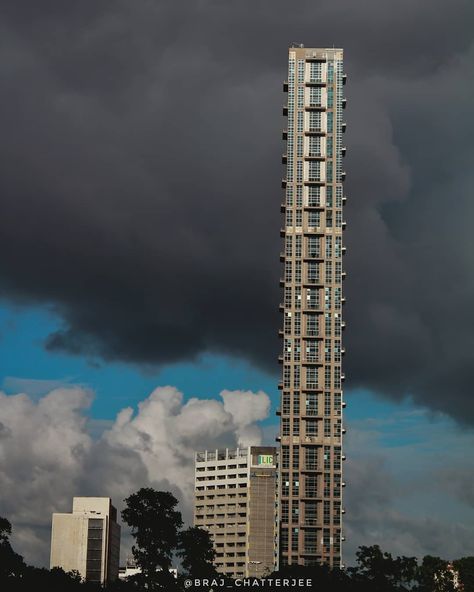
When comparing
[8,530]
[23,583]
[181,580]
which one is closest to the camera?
[23,583]

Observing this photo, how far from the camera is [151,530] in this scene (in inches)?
7490

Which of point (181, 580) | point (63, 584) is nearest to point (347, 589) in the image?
point (181, 580)

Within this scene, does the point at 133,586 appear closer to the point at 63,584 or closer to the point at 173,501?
the point at 173,501

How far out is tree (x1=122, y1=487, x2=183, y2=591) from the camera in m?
190

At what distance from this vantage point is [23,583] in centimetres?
15538

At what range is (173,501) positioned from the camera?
193 metres

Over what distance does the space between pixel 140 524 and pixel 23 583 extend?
37.8 metres

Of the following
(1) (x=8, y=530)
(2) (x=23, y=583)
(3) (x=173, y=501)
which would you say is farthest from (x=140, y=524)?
(2) (x=23, y=583)

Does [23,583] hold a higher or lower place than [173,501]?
lower

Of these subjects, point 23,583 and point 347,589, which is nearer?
point 23,583

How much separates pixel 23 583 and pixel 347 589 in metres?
67.7

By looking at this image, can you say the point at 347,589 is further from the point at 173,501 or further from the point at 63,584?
the point at 63,584

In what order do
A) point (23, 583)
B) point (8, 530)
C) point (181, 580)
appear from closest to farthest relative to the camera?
point (23, 583)
point (8, 530)
point (181, 580)

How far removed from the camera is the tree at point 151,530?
7466 inches
